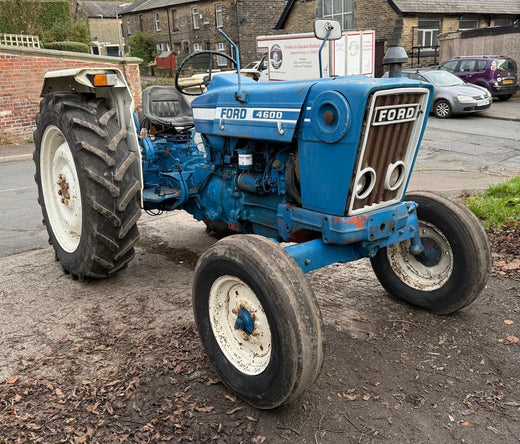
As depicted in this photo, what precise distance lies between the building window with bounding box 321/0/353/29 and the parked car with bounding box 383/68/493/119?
12.0m

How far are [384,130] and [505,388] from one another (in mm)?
1610

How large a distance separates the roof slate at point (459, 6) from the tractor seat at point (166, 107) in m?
21.8

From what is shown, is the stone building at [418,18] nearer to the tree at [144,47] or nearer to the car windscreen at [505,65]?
the car windscreen at [505,65]

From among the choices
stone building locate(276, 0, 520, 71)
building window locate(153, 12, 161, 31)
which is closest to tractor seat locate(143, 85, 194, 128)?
stone building locate(276, 0, 520, 71)

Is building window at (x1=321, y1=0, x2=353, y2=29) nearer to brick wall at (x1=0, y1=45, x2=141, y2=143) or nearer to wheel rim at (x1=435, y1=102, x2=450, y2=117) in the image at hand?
wheel rim at (x1=435, y1=102, x2=450, y2=117)

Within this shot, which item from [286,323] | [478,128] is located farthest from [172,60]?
[286,323]

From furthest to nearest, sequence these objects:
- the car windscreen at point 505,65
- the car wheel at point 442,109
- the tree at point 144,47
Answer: the tree at point 144,47 → the car windscreen at point 505,65 → the car wheel at point 442,109

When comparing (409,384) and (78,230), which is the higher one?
(78,230)

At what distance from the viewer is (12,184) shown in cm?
929

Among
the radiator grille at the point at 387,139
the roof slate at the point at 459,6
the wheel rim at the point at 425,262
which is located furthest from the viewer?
the roof slate at the point at 459,6

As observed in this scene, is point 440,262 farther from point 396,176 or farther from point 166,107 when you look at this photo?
point 166,107

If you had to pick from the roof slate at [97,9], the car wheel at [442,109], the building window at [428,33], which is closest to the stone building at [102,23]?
the roof slate at [97,9]

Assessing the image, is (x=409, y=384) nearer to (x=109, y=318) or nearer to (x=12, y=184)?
(x=109, y=318)

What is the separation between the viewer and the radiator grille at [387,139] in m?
2.97
